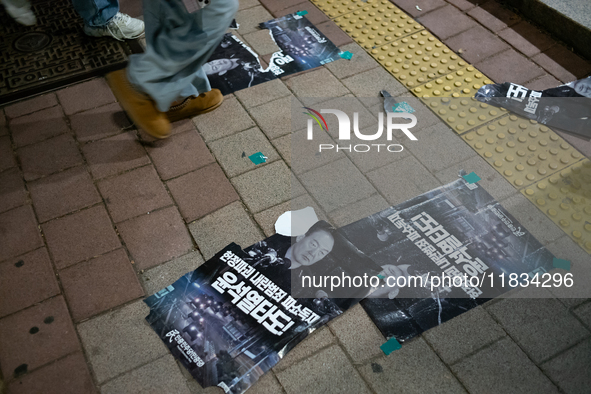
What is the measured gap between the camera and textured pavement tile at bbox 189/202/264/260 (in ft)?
7.82

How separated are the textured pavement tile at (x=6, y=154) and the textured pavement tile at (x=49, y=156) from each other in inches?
1.9

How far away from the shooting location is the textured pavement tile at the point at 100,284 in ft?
7.17

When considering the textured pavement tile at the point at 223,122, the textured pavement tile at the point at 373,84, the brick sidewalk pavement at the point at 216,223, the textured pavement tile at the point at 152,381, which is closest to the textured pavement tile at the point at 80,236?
the brick sidewalk pavement at the point at 216,223

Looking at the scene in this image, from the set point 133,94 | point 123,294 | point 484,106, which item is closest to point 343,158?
point 484,106

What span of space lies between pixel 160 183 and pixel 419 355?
5.20ft

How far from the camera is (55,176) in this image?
2.67 metres

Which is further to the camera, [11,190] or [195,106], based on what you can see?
[195,106]

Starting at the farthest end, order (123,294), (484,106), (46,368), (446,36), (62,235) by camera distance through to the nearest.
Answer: (446,36), (484,106), (62,235), (123,294), (46,368)

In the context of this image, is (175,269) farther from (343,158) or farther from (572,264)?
(572,264)

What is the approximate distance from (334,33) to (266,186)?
1.52m

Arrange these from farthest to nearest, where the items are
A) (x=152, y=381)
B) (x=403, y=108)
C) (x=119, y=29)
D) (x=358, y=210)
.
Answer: (x=119, y=29)
(x=403, y=108)
(x=358, y=210)
(x=152, y=381)

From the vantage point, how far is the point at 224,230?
96.0 inches

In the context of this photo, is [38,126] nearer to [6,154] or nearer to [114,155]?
[6,154]

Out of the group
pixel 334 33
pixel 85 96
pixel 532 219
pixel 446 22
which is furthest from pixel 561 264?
pixel 85 96
